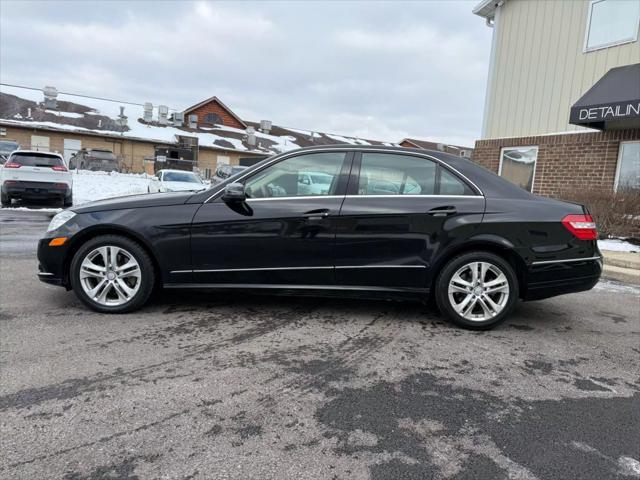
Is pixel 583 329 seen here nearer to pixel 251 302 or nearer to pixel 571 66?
pixel 251 302

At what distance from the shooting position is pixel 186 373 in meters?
2.98

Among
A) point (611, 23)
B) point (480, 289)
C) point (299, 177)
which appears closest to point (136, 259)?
point (299, 177)

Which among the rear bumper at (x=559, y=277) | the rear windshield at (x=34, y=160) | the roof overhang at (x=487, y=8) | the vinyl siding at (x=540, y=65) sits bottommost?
the rear bumper at (x=559, y=277)

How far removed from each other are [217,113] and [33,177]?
1234 inches

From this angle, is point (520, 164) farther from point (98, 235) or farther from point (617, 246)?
point (98, 235)

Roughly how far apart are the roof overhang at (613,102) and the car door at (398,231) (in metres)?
6.33

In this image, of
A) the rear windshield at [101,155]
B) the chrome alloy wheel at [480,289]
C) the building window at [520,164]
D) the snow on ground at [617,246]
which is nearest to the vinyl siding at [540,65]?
the building window at [520,164]

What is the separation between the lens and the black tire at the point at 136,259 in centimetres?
404

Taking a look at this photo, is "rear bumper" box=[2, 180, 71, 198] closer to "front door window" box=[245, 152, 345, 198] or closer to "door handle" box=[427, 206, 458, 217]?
"front door window" box=[245, 152, 345, 198]

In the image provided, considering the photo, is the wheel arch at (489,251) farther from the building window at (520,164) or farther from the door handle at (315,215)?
the building window at (520,164)

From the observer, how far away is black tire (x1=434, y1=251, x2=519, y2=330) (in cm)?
398

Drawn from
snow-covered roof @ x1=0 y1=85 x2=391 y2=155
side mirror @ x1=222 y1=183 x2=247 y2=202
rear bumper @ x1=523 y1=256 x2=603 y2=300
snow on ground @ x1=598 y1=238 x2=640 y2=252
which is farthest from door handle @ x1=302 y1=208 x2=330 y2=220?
snow-covered roof @ x1=0 y1=85 x2=391 y2=155

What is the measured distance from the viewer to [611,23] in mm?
10031

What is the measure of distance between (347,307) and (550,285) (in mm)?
1833
